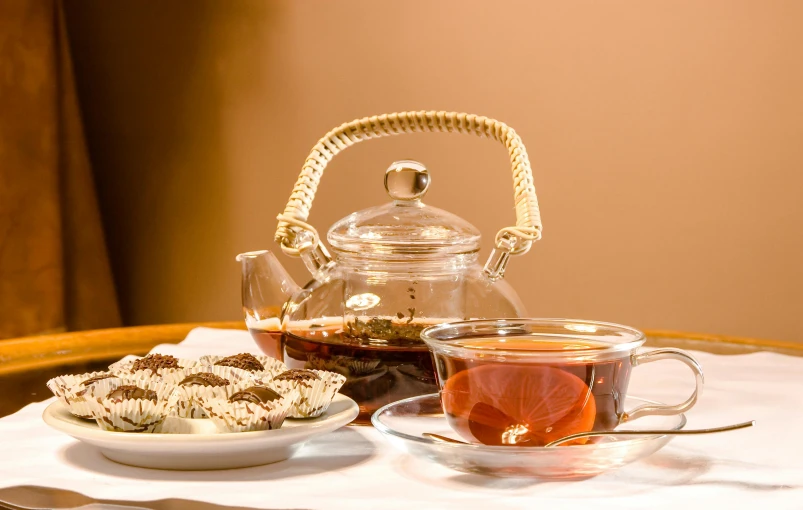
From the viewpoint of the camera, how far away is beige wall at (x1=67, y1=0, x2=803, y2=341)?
6.45ft

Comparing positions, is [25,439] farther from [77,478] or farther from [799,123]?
[799,123]

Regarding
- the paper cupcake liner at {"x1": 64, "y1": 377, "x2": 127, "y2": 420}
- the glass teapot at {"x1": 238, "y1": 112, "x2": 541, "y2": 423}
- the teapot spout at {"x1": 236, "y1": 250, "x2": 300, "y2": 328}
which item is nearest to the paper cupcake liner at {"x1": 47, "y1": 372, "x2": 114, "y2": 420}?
the paper cupcake liner at {"x1": 64, "y1": 377, "x2": 127, "y2": 420}

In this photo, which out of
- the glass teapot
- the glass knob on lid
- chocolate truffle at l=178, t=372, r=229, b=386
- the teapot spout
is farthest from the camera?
the teapot spout

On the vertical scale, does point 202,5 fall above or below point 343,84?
above

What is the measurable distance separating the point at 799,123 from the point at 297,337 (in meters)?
1.53

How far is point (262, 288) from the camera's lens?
978 mm

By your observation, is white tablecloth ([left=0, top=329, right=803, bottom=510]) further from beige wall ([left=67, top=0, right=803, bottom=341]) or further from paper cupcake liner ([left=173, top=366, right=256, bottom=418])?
beige wall ([left=67, top=0, right=803, bottom=341])

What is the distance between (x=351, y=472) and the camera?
590 mm

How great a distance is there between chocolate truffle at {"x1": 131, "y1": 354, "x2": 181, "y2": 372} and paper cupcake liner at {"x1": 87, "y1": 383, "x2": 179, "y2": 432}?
0.34 feet

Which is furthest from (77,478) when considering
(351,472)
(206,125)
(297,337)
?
(206,125)

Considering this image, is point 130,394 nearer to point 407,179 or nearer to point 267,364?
point 267,364

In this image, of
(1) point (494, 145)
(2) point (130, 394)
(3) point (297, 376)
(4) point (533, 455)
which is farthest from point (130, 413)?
(1) point (494, 145)

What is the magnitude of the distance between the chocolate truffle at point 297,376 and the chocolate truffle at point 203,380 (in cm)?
4

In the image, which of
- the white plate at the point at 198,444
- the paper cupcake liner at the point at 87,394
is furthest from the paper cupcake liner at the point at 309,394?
the paper cupcake liner at the point at 87,394
